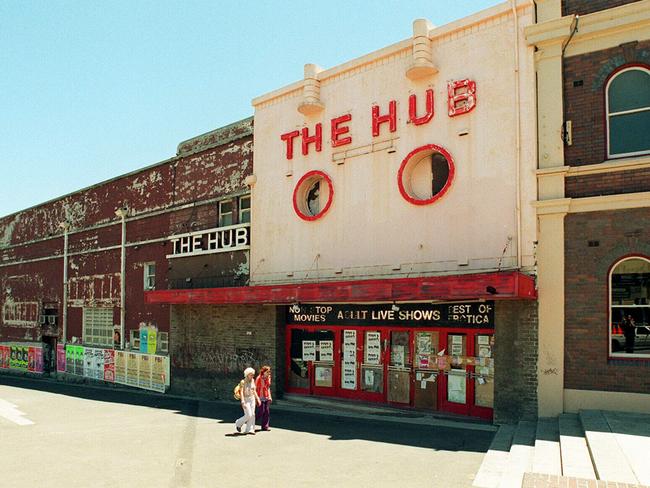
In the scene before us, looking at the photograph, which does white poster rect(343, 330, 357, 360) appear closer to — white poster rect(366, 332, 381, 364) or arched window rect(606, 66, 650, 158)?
white poster rect(366, 332, 381, 364)

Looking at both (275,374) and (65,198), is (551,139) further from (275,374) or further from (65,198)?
(65,198)

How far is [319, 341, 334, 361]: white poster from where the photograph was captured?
669 inches

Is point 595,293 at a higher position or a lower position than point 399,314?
higher

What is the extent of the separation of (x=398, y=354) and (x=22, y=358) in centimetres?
2493

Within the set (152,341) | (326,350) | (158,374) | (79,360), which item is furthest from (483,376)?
(79,360)

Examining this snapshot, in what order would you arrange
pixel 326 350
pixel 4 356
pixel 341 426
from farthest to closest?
pixel 4 356, pixel 326 350, pixel 341 426

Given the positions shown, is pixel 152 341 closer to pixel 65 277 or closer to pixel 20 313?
pixel 65 277

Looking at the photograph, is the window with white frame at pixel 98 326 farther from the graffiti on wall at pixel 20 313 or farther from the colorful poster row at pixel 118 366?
the graffiti on wall at pixel 20 313

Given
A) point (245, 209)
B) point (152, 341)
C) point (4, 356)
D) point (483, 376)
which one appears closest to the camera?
point (483, 376)

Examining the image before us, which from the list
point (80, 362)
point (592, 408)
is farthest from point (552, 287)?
point (80, 362)

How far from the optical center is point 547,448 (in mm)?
9836

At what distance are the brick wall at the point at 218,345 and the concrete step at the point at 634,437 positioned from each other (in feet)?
32.0

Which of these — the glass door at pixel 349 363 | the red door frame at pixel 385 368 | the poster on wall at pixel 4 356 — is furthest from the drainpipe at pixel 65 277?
the glass door at pixel 349 363

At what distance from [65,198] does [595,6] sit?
2583 centimetres
